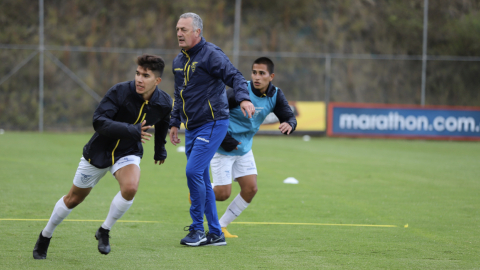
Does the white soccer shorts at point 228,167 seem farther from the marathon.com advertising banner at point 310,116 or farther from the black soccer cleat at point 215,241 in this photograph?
the marathon.com advertising banner at point 310,116

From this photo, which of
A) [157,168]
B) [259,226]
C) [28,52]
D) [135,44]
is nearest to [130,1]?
[135,44]

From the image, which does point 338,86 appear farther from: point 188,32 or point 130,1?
point 188,32

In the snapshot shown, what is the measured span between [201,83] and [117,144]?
1037mm

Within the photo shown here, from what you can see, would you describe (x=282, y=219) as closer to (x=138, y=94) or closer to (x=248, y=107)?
(x=248, y=107)

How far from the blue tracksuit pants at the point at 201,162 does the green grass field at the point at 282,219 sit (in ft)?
0.98

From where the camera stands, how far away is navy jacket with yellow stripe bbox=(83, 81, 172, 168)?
4.72 m

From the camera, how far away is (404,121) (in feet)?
70.1

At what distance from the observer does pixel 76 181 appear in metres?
4.89

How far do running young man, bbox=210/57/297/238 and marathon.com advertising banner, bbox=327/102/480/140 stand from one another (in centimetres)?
1551

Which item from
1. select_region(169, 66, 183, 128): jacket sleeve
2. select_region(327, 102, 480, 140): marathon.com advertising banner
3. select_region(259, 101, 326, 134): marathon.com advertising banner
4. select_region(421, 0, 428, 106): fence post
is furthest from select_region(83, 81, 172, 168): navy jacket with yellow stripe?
select_region(421, 0, 428, 106): fence post

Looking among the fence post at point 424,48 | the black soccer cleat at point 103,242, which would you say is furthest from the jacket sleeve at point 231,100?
the fence post at point 424,48

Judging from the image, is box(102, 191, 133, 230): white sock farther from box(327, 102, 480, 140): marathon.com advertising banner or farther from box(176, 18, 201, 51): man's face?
box(327, 102, 480, 140): marathon.com advertising banner

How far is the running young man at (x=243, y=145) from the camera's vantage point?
20.0 feet

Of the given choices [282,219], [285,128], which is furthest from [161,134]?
[282,219]
